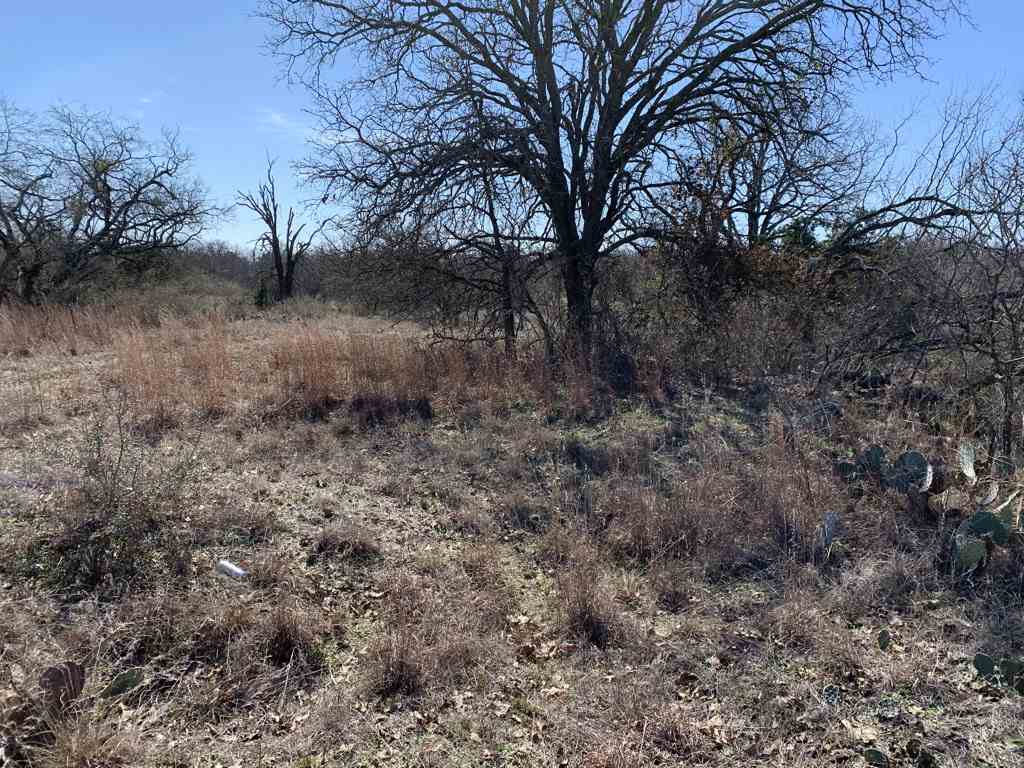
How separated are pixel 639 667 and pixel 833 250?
771 centimetres

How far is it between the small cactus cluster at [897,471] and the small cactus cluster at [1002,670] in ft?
5.14

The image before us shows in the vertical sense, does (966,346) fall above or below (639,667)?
above

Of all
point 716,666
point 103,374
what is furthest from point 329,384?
point 716,666

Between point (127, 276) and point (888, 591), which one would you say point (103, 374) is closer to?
point (888, 591)

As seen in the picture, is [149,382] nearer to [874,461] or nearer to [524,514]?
[524,514]

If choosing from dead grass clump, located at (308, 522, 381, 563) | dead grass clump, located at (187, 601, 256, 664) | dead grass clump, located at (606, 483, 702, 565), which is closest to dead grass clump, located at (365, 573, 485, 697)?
dead grass clump, located at (308, 522, 381, 563)

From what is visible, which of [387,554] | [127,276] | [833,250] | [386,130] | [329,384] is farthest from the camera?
[127,276]

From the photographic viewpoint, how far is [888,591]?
3.33 meters

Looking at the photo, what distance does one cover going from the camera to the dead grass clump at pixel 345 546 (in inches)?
148

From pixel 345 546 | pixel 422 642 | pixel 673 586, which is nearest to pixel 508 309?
pixel 345 546

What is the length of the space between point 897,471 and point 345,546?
3620mm

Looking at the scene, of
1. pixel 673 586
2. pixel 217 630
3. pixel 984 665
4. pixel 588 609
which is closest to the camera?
pixel 984 665

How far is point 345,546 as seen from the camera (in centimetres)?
385

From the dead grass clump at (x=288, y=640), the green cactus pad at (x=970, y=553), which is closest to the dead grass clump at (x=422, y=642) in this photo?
the dead grass clump at (x=288, y=640)
